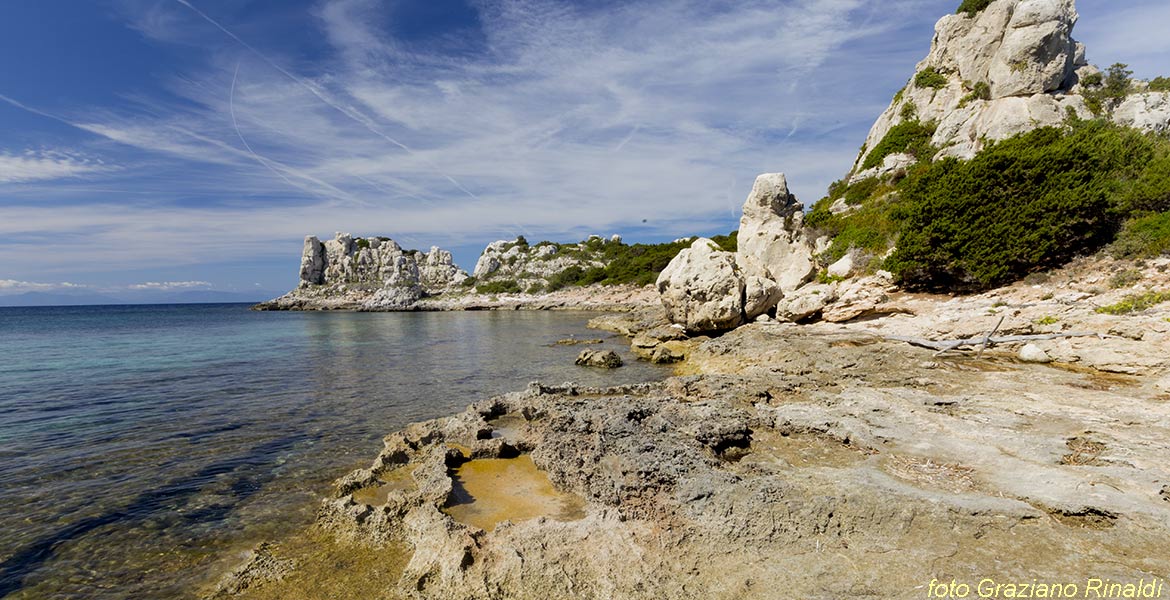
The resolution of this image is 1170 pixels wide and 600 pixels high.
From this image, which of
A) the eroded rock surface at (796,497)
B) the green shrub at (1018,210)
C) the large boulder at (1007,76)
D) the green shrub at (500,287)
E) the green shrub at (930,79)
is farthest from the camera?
the green shrub at (500,287)

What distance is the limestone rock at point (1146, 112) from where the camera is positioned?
32812 millimetres

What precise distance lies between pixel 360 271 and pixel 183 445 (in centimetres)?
13088

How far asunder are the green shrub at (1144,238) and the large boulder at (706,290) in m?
16.5

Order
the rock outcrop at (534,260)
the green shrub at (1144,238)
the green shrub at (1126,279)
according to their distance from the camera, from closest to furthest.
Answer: the green shrub at (1126,279)
the green shrub at (1144,238)
the rock outcrop at (534,260)

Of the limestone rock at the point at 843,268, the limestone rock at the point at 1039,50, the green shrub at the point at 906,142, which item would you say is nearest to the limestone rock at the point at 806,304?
the limestone rock at the point at 843,268

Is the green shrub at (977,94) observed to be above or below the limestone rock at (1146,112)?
above

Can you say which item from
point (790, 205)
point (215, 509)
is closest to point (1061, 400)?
point (215, 509)

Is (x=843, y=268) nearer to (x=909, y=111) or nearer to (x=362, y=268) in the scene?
(x=909, y=111)

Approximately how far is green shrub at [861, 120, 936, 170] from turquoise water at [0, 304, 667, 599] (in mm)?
36848

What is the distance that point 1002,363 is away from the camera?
14.8 metres

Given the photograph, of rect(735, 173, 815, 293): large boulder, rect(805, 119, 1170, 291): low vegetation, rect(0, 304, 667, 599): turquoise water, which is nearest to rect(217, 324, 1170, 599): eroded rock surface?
rect(0, 304, 667, 599): turquoise water

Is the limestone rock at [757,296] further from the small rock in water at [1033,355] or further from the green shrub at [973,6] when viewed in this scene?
the green shrub at [973,6]

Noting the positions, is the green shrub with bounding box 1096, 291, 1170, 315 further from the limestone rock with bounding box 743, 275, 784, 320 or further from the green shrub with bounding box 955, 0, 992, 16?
the green shrub with bounding box 955, 0, 992, 16

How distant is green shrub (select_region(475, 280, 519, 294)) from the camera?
107 metres
